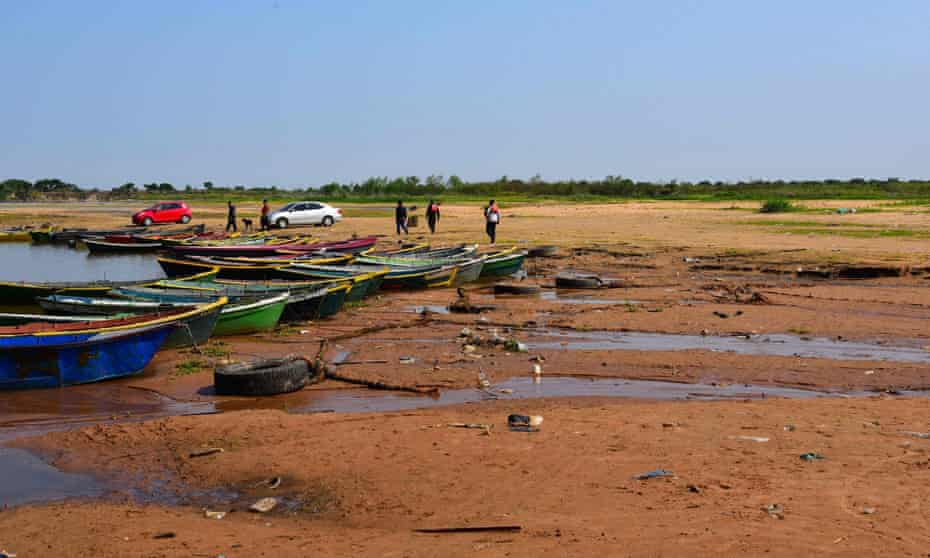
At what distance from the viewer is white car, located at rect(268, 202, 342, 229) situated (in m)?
51.0

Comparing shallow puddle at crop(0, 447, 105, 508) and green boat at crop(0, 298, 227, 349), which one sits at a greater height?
green boat at crop(0, 298, 227, 349)

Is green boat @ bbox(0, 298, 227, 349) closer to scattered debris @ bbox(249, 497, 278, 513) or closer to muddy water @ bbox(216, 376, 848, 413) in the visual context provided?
muddy water @ bbox(216, 376, 848, 413)

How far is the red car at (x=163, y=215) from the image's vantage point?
55.4 metres

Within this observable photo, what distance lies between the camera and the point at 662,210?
6003cm

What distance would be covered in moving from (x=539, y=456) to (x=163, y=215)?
50.1 meters

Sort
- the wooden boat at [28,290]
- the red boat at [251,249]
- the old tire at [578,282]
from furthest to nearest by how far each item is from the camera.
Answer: the red boat at [251,249]
the old tire at [578,282]
the wooden boat at [28,290]

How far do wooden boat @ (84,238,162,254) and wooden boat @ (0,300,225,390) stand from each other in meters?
26.3

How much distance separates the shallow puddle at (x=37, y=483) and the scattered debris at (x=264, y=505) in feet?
5.29

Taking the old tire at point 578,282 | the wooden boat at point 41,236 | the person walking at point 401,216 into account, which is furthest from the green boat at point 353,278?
the wooden boat at point 41,236

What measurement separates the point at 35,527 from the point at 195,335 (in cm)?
792

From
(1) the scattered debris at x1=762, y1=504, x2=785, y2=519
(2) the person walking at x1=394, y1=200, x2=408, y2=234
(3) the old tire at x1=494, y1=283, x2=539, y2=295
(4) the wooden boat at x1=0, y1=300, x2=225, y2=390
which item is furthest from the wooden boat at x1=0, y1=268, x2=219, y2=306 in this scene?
(2) the person walking at x1=394, y1=200, x2=408, y2=234

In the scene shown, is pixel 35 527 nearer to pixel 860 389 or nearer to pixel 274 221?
pixel 860 389

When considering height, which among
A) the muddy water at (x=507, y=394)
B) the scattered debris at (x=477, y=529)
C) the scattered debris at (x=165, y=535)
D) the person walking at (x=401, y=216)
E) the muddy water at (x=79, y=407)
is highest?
the person walking at (x=401, y=216)

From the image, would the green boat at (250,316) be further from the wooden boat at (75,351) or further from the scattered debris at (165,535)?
the scattered debris at (165,535)
